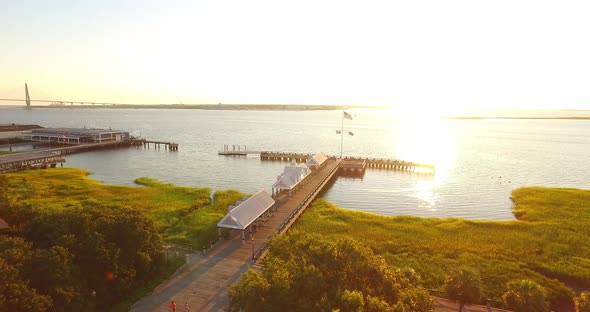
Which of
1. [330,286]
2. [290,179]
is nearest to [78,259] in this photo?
[330,286]

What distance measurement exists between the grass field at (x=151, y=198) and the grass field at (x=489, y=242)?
41.1ft

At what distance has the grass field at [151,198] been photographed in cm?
4066

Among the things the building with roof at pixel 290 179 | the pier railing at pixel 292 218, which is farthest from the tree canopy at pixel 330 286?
the building with roof at pixel 290 179

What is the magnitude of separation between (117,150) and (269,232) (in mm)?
89745

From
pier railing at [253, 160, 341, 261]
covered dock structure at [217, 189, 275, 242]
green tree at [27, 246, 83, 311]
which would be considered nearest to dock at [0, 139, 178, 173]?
covered dock structure at [217, 189, 275, 242]

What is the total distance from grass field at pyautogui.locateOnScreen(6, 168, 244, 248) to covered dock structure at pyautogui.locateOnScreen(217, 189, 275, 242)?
3.84 metres

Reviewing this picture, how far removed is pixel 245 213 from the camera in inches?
1422

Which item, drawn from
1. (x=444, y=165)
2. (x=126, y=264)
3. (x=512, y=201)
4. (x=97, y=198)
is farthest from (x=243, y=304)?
(x=444, y=165)

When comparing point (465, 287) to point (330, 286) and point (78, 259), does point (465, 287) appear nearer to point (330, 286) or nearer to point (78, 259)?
point (330, 286)

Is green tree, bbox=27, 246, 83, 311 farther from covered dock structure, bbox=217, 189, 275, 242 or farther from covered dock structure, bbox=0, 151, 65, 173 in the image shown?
covered dock structure, bbox=0, 151, 65, 173

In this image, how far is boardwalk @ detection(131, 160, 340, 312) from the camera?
2506 centimetres

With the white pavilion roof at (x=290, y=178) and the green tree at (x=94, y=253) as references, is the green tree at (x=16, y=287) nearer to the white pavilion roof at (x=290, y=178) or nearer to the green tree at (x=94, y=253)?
the green tree at (x=94, y=253)

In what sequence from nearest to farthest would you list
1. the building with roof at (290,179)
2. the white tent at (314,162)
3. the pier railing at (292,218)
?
the pier railing at (292,218), the building with roof at (290,179), the white tent at (314,162)

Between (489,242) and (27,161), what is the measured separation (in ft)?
294
